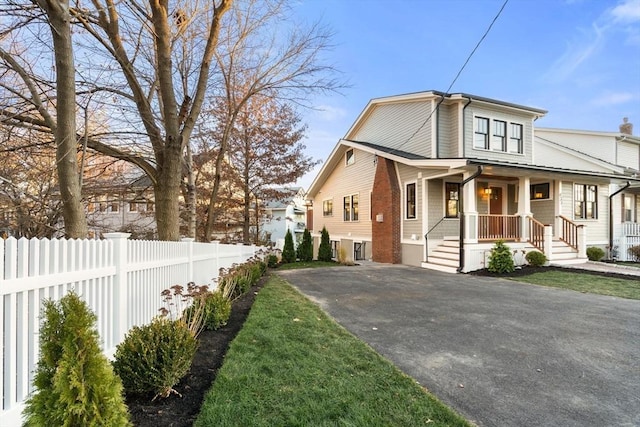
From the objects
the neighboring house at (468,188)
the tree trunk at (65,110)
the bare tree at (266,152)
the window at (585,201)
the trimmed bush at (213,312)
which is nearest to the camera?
the tree trunk at (65,110)

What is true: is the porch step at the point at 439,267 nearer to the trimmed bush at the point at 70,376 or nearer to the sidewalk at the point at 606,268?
the sidewalk at the point at 606,268

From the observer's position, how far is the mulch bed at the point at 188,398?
2.57 metres

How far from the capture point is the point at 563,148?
17.3 meters

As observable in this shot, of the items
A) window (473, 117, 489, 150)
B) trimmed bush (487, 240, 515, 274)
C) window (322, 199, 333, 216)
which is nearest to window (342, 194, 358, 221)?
window (322, 199, 333, 216)

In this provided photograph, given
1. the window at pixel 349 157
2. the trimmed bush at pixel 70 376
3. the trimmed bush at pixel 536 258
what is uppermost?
the window at pixel 349 157

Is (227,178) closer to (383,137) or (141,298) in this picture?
(383,137)

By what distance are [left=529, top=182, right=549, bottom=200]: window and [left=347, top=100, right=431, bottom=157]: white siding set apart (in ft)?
16.4

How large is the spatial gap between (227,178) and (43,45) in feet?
46.3

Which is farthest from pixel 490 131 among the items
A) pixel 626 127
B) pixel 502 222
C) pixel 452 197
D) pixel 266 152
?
pixel 626 127

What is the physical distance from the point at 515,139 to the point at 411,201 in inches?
220

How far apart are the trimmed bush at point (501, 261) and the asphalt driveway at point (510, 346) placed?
238 centimetres

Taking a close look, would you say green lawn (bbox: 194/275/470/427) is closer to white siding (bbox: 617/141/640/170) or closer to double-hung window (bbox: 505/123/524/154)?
double-hung window (bbox: 505/123/524/154)

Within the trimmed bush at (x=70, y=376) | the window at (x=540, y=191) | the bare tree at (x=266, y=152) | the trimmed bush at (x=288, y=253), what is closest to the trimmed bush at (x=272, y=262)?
the trimmed bush at (x=288, y=253)

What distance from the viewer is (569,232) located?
13.6 m
